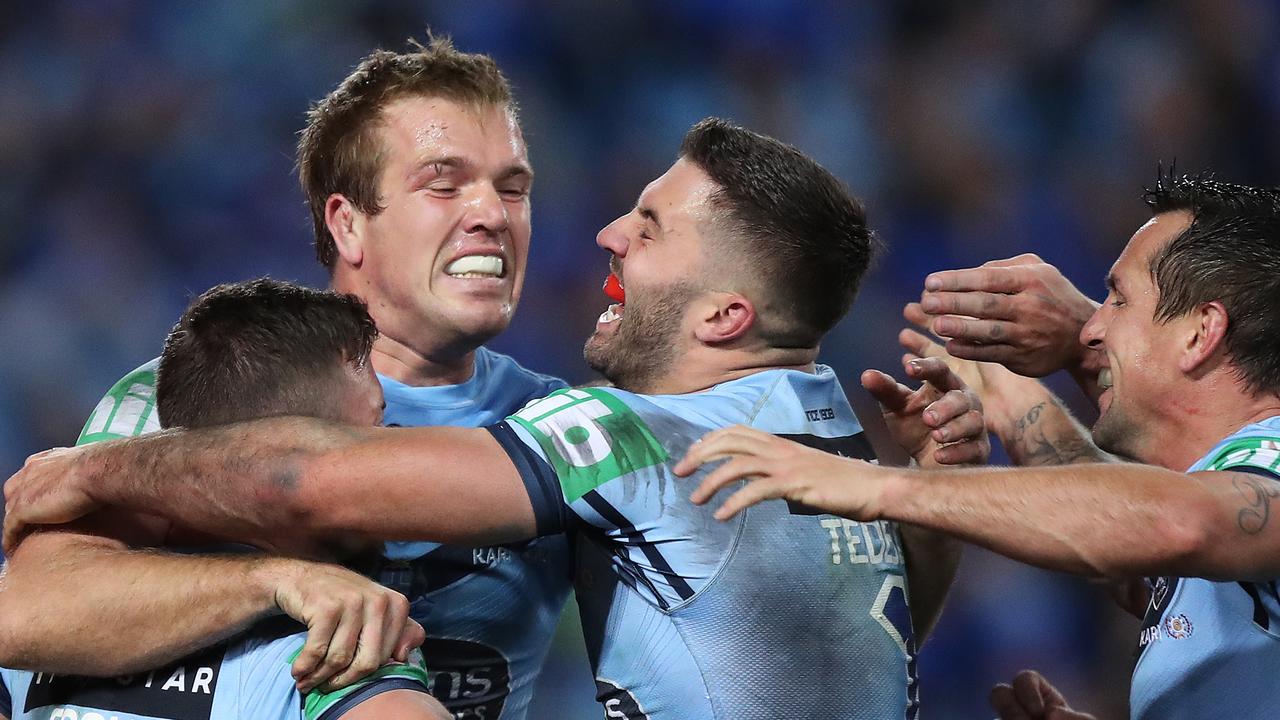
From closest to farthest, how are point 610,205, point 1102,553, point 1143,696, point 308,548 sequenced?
point 1102,553 < point 308,548 < point 1143,696 < point 610,205

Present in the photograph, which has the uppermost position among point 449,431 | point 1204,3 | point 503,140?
point 1204,3

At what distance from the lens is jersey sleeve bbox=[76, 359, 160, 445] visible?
336 cm

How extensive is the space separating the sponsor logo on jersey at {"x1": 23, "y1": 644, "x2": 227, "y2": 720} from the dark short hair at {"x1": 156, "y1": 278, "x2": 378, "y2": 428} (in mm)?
527

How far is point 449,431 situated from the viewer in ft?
9.20

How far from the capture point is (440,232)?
3832 mm

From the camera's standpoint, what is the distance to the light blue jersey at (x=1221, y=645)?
293 cm

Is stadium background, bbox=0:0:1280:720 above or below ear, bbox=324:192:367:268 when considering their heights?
above

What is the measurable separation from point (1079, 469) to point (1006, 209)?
5214mm

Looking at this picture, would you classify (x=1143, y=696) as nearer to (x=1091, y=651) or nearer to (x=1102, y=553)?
(x=1102, y=553)

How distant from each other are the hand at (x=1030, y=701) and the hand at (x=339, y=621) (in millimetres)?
2143

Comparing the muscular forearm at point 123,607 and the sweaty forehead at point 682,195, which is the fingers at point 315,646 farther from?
the sweaty forehead at point 682,195

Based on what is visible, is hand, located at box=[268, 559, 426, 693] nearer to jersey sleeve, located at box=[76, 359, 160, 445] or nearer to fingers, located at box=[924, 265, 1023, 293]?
jersey sleeve, located at box=[76, 359, 160, 445]

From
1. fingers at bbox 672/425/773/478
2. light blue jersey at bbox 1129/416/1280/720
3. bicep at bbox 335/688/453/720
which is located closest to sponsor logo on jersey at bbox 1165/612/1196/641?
light blue jersey at bbox 1129/416/1280/720

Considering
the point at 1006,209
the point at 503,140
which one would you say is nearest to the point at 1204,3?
the point at 1006,209
